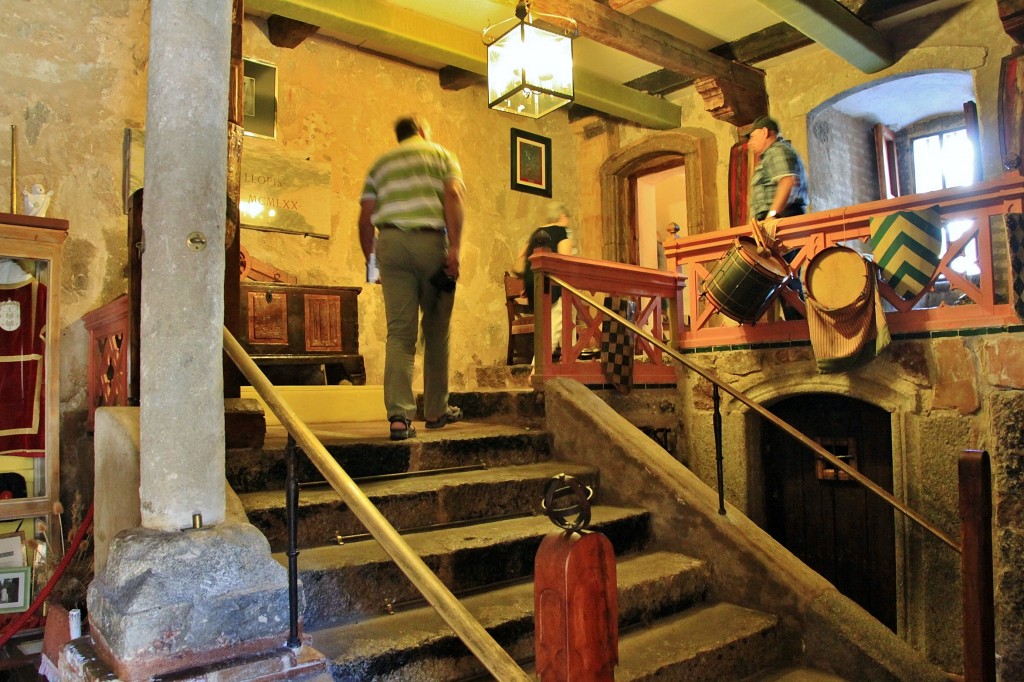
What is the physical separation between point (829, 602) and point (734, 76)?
5.98 m

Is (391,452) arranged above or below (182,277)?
below

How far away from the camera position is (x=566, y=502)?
1.95m

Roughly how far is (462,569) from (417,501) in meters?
0.43

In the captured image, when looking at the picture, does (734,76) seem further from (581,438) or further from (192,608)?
(192,608)

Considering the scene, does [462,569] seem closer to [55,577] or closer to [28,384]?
[55,577]

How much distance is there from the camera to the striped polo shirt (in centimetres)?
397

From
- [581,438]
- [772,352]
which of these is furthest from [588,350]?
[581,438]

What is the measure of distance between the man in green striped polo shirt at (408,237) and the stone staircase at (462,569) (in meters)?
0.40

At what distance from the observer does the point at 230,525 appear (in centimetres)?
245

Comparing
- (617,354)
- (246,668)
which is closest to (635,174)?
(617,354)

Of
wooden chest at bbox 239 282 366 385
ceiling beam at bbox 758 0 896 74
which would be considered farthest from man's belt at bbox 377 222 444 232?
ceiling beam at bbox 758 0 896 74

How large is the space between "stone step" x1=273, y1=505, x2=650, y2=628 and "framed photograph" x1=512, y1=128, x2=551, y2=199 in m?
6.20

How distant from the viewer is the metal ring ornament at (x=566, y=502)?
1861 millimetres

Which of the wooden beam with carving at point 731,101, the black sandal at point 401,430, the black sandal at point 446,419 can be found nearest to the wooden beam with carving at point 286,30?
the wooden beam with carving at point 731,101
